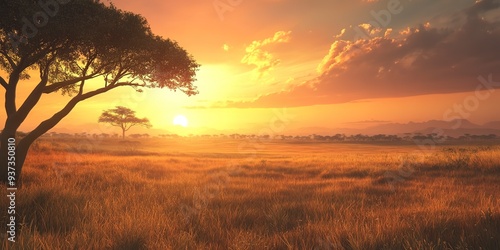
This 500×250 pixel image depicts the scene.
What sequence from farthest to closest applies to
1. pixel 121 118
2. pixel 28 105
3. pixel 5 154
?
pixel 121 118 < pixel 28 105 < pixel 5 154

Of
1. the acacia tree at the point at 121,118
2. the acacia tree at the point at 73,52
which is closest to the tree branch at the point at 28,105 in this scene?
the acacia tree at the point at 73,52

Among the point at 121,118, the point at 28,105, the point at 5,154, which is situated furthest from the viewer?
the point at 121,118

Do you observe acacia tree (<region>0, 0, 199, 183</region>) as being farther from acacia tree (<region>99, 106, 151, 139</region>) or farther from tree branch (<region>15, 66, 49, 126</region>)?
acacia tree (<region>99, 106, 151, 139</region>)

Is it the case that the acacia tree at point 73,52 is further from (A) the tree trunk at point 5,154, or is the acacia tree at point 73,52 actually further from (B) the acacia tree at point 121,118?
(B) the acacia tree at point 121,118

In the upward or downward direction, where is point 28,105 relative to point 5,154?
upward

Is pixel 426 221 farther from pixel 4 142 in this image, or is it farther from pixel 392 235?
pixel 4 142

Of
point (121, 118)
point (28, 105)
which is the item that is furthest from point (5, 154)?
point (121, 118)

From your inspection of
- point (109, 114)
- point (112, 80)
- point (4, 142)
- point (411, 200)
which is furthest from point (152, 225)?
point (109, 114)

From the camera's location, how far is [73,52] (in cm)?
1417

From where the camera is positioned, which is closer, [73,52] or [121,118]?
[73,52]

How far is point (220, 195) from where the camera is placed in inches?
356

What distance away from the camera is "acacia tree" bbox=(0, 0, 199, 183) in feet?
37.0

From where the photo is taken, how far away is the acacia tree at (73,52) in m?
11.3

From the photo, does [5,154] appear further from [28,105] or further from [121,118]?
[121,118]
